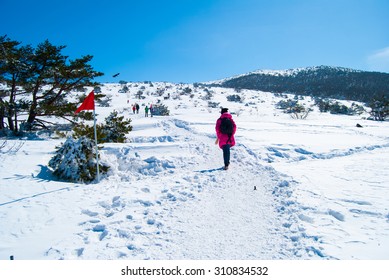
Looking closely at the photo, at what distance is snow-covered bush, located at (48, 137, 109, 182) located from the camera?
6.89 m

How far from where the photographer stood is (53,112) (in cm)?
1357

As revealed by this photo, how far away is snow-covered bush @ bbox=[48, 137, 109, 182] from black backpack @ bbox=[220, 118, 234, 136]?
4045 millimetres

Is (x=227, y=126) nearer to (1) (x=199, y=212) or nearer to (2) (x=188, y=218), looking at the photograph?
(1) (x=199, y=212)

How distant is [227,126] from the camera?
295 inches

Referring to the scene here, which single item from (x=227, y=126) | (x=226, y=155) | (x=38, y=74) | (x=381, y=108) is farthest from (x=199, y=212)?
(x=381, y=108)

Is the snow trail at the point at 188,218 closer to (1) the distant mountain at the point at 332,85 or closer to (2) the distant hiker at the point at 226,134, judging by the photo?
(2) the distant hiker at the point at 226,134

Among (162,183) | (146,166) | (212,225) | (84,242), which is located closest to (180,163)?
(146,166)

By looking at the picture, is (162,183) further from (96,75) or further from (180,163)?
(96,75)

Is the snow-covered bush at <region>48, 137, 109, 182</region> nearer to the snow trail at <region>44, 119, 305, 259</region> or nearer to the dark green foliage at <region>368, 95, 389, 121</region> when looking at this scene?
the snow trail at <region>44, 119, 305, 259</region>

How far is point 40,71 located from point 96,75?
9.86 ft

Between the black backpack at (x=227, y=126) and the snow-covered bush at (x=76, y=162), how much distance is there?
4.05 meters

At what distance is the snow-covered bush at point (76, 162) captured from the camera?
6.89 m

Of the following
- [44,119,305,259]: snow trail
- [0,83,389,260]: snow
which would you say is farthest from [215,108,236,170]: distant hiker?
[0,83,389,260]: snow

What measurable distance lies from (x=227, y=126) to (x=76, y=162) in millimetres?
4862
